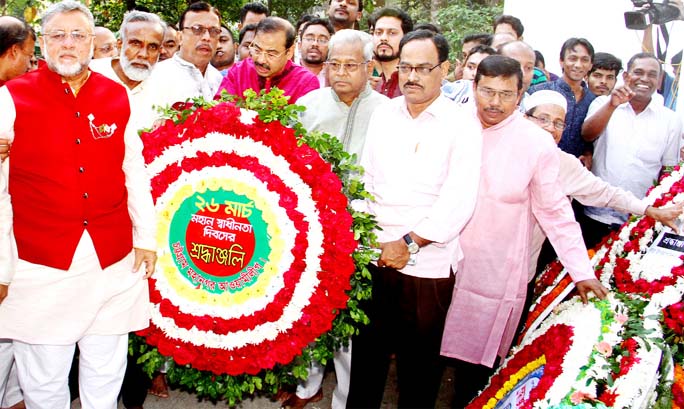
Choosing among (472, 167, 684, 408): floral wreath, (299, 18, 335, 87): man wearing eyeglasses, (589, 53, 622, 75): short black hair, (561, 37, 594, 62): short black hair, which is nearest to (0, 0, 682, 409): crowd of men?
(472, 167, 684, 408): floral wreath

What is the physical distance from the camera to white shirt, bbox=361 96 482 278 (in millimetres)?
3293

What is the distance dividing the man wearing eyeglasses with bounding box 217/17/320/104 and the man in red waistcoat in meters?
1.29

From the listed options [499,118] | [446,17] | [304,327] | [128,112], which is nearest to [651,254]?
[499,118]

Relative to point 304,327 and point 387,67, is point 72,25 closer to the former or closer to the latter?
point 304,327

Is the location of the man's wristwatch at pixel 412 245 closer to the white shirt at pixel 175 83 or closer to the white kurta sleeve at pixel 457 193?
the white kurta sleeve at pixel 457 193

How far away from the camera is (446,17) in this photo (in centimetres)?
1352

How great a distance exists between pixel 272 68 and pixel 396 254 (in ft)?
5.49

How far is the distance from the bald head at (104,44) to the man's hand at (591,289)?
3.99 meters

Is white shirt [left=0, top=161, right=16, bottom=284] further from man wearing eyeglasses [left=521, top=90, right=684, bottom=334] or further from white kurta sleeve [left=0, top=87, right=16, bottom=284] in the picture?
man wearing eyeglasses [left=521, top=90, right=684, bottom=334]

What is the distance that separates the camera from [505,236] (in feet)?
11.8

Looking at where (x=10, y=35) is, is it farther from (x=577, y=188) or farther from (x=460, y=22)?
(x=460, y=22)

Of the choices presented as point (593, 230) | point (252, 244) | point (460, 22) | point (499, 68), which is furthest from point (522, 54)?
point (460, 22)

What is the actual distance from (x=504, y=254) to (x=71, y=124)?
2.35 metres

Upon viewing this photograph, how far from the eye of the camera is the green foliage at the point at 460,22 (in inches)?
516
